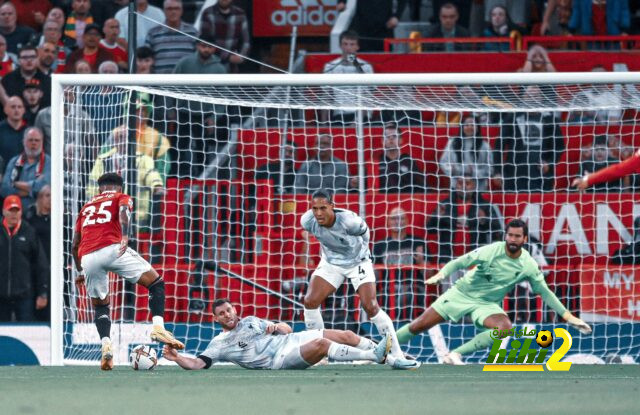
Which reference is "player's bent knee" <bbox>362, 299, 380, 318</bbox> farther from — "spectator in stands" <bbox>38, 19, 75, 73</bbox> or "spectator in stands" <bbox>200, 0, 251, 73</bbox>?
"spectator in stands" <bbox>38, 19, 75, 73</bbox>

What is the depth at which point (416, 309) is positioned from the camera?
1417cm

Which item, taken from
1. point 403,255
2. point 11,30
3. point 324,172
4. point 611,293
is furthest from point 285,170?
point 11,30

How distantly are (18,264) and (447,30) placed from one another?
578cm

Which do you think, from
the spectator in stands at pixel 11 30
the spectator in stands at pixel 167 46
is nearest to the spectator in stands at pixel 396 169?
the spectator in stands at pixel 167 46

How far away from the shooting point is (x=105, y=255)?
1137 centimetres

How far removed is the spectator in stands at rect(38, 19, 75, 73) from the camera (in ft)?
54.0

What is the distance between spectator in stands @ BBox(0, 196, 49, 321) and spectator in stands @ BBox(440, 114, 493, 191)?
432 cm

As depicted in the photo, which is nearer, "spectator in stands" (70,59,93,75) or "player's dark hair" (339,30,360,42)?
"player's dark hair" (339,30,360,42)

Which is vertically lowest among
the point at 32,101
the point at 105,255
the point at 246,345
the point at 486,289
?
the point at 246,345

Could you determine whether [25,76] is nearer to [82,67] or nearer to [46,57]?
[46,57]

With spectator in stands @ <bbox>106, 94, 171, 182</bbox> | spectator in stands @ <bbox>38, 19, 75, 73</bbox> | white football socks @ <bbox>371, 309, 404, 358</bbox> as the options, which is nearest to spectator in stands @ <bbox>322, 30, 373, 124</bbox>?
spectator in stands @ <bbox>106, 94, 171, 182</bbox>

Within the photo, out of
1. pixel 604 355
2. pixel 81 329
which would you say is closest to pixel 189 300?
pixel 81 329

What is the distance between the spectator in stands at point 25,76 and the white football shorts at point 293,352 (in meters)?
6.07

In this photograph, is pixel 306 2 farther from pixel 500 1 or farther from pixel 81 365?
pixel 81 365
